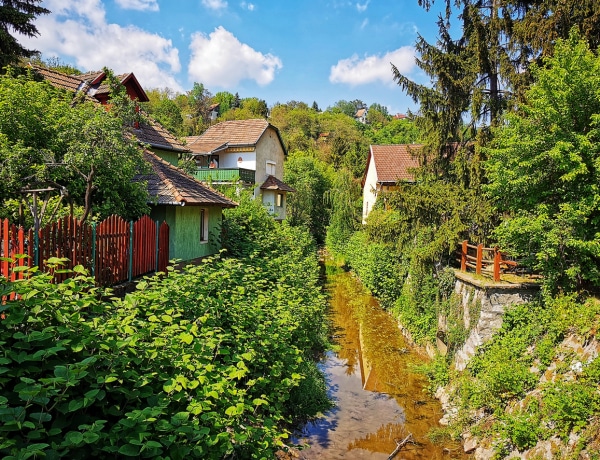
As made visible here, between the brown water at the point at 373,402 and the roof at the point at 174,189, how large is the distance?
7366mm

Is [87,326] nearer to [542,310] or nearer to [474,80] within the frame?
[542,310]

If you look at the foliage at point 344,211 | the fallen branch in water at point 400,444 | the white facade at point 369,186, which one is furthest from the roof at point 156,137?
the white facade at point 369,186

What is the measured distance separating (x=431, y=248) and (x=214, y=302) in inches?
328

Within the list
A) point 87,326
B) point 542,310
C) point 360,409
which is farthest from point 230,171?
point 87,326

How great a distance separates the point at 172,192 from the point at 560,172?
450 inches

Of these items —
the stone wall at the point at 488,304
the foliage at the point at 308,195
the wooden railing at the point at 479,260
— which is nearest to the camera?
the stone wall at the point at 488,304

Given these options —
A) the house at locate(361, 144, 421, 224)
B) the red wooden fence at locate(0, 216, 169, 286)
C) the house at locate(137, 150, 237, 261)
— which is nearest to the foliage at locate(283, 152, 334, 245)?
the house at locate(361, 144, 421, 224)

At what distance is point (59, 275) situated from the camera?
8062 mm

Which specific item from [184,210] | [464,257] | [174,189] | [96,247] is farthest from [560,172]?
[184,210]

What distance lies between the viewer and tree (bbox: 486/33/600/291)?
29.3 ft

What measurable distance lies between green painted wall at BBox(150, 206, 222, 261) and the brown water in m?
6.44

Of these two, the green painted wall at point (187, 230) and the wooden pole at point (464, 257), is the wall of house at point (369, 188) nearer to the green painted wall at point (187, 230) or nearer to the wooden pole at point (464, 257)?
the green painted wall at point (187, 230)

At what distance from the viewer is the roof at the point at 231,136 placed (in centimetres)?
3112

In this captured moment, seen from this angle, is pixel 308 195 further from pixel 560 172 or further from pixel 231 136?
pixel 560 172
